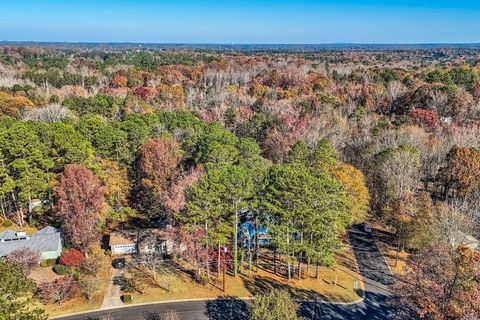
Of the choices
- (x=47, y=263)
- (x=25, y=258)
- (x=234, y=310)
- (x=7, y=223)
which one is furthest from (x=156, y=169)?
(x=234, y=310)

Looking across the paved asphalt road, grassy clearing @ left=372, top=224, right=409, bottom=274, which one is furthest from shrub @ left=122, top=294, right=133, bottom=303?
grassy clearing @ left=372, top=224, right=409, bottom=274

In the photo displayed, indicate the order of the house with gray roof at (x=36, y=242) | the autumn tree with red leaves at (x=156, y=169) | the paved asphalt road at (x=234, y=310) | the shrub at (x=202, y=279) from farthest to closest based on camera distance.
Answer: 1. the autumn tree with red leaves at (x=156, y=169)
2. the house with gray roof at (x=36, y=242)
3. the shrub at (x=202, y=279)
4. the paved asphalt road at (x=234, y=310)

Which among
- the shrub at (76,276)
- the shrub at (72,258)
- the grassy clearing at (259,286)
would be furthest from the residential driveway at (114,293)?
the shrub at (72,258)

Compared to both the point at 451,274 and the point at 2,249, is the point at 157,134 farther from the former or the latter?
the point at 451,274

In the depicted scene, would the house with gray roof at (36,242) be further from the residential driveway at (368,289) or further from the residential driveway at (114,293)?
the residential driveway at (368,289)

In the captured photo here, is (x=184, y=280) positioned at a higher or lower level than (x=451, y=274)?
lower

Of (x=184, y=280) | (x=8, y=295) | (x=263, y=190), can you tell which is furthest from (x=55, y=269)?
(x=263, y=190)

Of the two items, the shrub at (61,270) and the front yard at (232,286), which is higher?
the shrub at (61,270)
